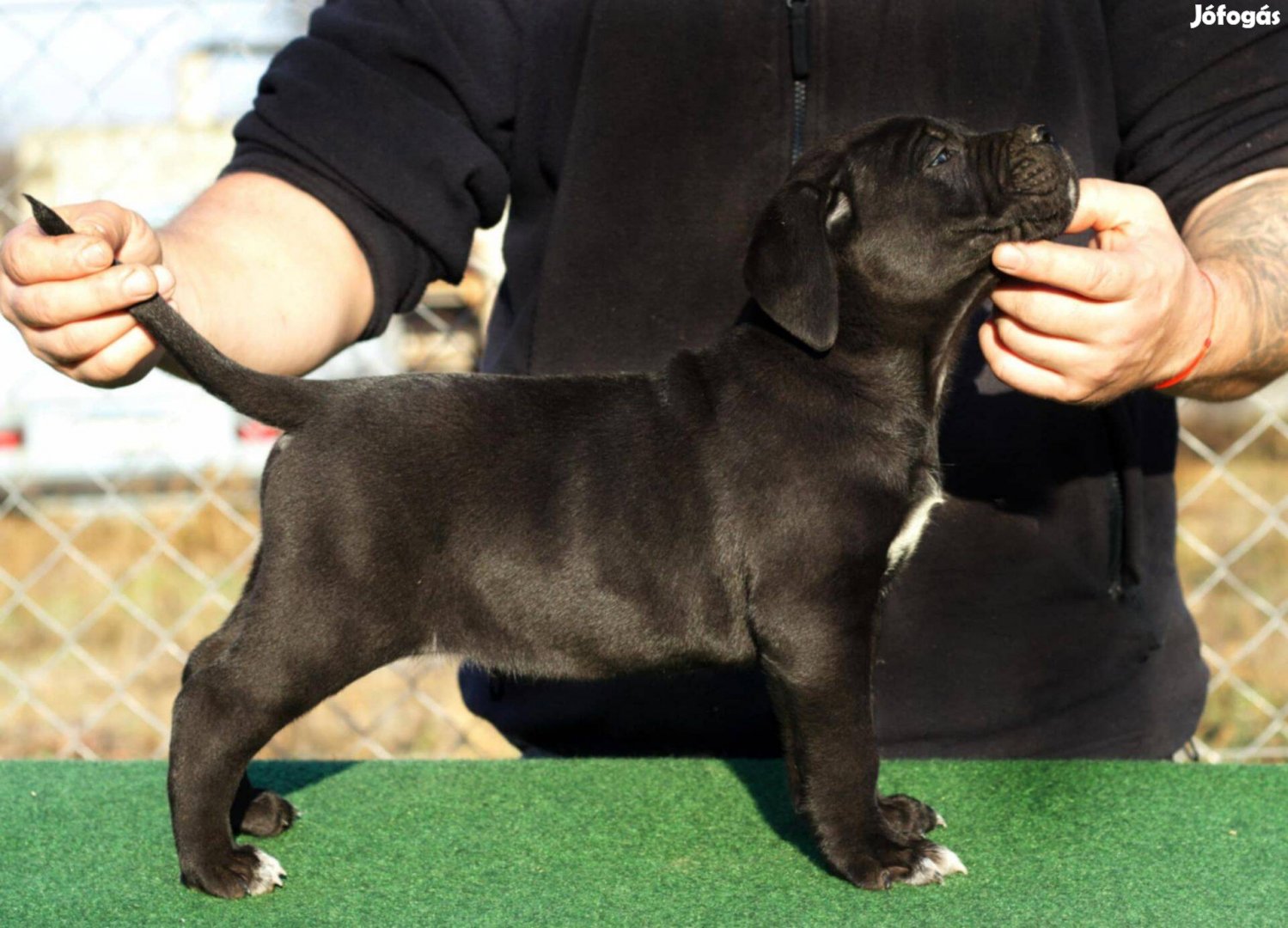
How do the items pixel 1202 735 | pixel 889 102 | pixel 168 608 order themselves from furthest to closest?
pixel 168 608 < pixel 1202 735 < pixel 889 102

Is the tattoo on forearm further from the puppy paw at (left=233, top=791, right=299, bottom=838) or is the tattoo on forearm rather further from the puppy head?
the puppy paw at (left=233, top=791, right=299, bottom=838)

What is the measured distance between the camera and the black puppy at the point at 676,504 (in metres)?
2.40

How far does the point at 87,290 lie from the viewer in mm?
2480

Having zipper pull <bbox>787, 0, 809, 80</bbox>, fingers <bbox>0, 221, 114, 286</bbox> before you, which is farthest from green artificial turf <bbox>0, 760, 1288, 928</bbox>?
zipper pull <bbox>787, 0, 809, 80</bbox>

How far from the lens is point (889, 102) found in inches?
126

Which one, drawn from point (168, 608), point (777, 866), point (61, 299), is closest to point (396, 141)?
point (61, 299)

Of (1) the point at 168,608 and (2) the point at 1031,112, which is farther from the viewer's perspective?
(1) the point at 168,608

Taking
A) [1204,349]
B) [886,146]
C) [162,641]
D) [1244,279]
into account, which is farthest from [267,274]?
[162,641]

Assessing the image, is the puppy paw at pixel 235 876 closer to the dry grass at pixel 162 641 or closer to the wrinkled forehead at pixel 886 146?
the wrinkled forehead at pixel 886 146

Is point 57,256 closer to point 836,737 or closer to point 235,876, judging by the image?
point 235,876

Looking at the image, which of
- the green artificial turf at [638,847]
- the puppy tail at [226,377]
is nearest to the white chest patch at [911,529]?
the green artificial turf at [638,847]

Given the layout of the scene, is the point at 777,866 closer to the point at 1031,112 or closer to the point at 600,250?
the point at 600,250

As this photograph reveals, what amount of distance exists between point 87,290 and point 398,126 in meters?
1.12

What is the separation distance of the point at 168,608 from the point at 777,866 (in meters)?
5.19
